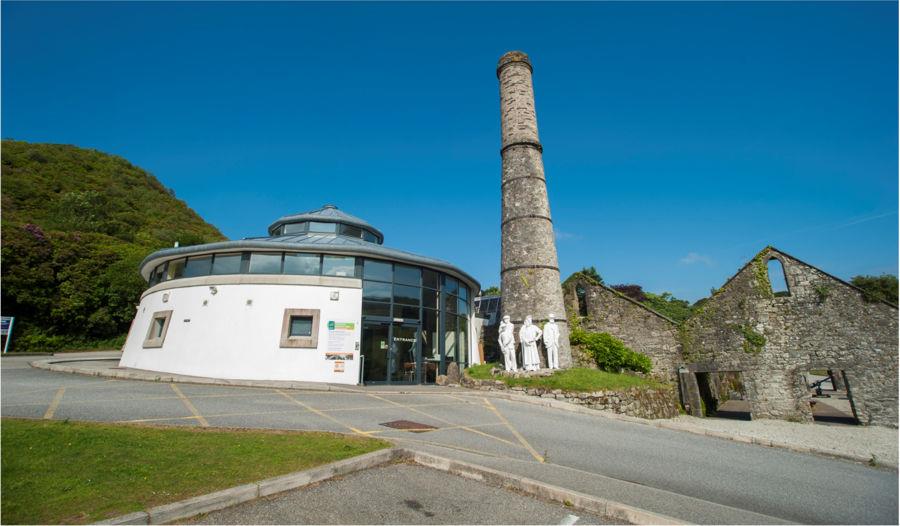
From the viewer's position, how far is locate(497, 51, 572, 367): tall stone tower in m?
18.5

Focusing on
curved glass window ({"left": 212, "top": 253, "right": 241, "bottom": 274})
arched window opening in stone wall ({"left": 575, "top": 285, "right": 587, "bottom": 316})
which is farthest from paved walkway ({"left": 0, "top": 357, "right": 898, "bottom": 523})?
arched window opening in stone wall ({"left": 575, "top": 285, "right": 587, "bottom": 316})

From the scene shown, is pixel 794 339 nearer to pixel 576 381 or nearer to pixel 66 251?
pixel 576 381

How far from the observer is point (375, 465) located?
18.8ft

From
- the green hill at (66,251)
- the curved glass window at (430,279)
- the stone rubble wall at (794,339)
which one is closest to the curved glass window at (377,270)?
the curved glass window at (430,279)

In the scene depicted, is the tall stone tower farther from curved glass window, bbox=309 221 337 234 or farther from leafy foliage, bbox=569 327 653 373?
curved glass window, bbox=309 221 337 234

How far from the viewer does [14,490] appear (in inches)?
150

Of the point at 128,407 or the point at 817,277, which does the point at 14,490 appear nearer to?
the point at 128,407

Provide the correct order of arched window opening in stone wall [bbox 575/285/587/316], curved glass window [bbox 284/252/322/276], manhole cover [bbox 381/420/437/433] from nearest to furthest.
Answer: manhole cover [bbox 381/420/437/433]
curved glass window [bbox 284/252/322/276]
arched window opening in stone wall [bbox 575/285/587/316]

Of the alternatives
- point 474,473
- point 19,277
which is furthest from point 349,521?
point 19,277

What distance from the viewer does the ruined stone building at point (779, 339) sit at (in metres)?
15.7

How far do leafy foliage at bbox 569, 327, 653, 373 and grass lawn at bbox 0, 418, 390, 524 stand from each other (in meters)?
15.4

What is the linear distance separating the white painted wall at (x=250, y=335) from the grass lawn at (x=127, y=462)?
27.9 feet

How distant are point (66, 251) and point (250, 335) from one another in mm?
29455

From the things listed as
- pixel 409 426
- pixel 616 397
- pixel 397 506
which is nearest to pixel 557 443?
pixel 409 426
